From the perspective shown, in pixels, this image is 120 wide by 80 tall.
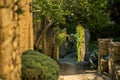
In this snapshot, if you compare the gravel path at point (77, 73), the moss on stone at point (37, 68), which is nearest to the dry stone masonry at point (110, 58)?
the gravel path at point (77, 73)

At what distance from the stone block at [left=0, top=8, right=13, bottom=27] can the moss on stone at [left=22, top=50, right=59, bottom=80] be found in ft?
13.8

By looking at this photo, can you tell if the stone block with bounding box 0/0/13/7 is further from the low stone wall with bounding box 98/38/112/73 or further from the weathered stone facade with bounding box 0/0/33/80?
the low stone wall with bounding box 98/38/112/73

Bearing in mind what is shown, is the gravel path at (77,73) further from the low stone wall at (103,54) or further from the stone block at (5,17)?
the stone block at (5,17)

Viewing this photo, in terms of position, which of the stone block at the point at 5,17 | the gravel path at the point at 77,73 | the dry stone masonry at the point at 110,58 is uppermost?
the stone block at the point at 5,17

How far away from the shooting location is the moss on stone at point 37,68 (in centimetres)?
872

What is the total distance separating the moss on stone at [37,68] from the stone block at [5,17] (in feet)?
13.8

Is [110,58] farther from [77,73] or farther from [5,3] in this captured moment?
[5,3]

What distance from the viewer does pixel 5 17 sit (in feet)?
14.4

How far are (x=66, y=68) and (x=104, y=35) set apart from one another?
6489mm

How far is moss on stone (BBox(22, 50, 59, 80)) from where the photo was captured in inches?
343

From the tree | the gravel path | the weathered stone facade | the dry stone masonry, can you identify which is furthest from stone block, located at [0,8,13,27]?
the tree

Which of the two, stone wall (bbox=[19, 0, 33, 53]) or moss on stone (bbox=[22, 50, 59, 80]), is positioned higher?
stone wall (bbox=[19, 0, 33, 53])

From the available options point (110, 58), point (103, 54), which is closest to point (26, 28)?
point (110, 58)

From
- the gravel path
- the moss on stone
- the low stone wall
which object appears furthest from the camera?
the low stone wall
